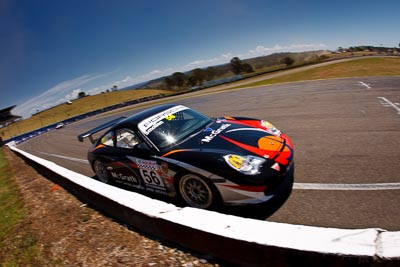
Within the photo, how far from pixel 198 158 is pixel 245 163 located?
64cm

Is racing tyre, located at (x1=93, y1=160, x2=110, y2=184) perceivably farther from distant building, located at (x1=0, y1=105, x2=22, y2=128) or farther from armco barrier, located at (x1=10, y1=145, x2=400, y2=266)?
distant building, located at (x1=0, y1=105, x2=22, y2=128)

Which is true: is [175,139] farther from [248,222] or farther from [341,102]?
[341,102]

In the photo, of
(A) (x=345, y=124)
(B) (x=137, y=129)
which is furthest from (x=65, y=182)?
(A) (x=345, y=124)

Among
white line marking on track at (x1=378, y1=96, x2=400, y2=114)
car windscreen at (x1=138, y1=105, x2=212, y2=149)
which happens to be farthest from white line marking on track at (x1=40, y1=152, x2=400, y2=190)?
white line marking on track at (x1=378, y1=96, x2=400, y2=114)

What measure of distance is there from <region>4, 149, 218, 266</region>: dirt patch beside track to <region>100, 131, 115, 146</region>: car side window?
1.20m

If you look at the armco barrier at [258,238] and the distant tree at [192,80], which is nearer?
the armco barrier at [258,238]

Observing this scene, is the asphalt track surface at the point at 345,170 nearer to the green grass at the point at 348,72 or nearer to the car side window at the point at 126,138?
the car side window at the point at 126,138

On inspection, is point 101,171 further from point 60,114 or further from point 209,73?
point 209,73

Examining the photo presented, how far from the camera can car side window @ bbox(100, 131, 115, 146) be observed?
520 cm

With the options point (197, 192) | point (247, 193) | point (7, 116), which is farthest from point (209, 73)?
point (247, 193)

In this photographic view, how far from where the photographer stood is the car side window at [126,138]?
4616 millimetres

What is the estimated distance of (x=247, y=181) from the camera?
324cm

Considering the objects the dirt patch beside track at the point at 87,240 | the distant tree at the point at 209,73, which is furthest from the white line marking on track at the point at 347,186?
the distant tree at the point at 209,73

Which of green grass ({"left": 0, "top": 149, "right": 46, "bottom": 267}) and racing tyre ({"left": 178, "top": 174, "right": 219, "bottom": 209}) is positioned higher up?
racing tyre ({"left": 178, "top": 174, "right": 219, "bottom": 209})
